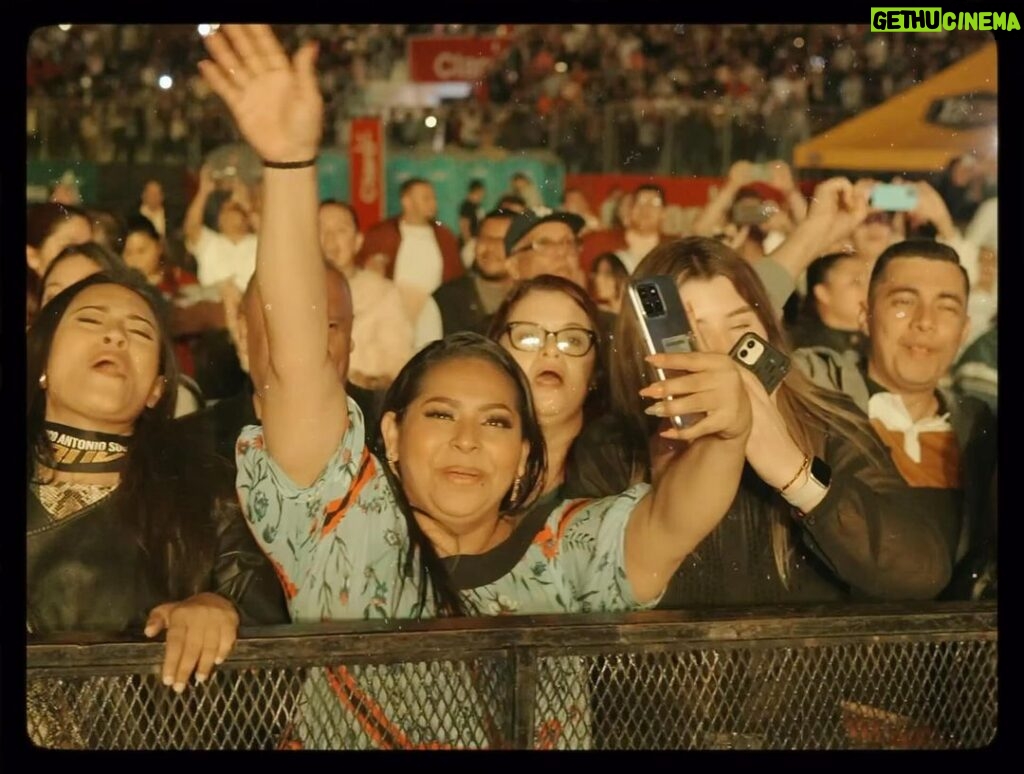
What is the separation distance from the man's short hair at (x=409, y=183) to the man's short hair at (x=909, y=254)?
1.02 metres

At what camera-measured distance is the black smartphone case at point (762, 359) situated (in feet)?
10.9

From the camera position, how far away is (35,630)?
3297 millimetres

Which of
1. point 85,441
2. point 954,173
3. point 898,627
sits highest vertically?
point 954,173

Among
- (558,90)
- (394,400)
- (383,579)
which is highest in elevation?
(558,90)

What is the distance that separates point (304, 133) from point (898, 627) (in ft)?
5.62

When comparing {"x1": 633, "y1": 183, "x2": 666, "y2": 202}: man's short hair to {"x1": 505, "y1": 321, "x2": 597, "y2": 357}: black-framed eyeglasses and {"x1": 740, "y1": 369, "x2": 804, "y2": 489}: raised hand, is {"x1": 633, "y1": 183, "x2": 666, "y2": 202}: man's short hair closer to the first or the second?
{"x1": 505, "y1": 321, "x2": 597, "y2": 357}: black-framed eyeglasses

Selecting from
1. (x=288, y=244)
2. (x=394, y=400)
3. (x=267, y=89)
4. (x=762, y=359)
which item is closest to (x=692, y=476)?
(x=762, y=359)

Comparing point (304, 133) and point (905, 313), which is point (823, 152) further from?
point (304, 133)

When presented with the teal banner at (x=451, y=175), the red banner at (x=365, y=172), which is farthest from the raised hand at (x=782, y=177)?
the red banner at (x=365, y=172)

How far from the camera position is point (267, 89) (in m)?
3.26

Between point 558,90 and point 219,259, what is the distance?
0.82 metres

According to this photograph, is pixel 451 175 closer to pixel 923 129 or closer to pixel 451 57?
pixel 451 57

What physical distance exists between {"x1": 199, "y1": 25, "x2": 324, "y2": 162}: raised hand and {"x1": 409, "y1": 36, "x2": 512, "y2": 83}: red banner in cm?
22
